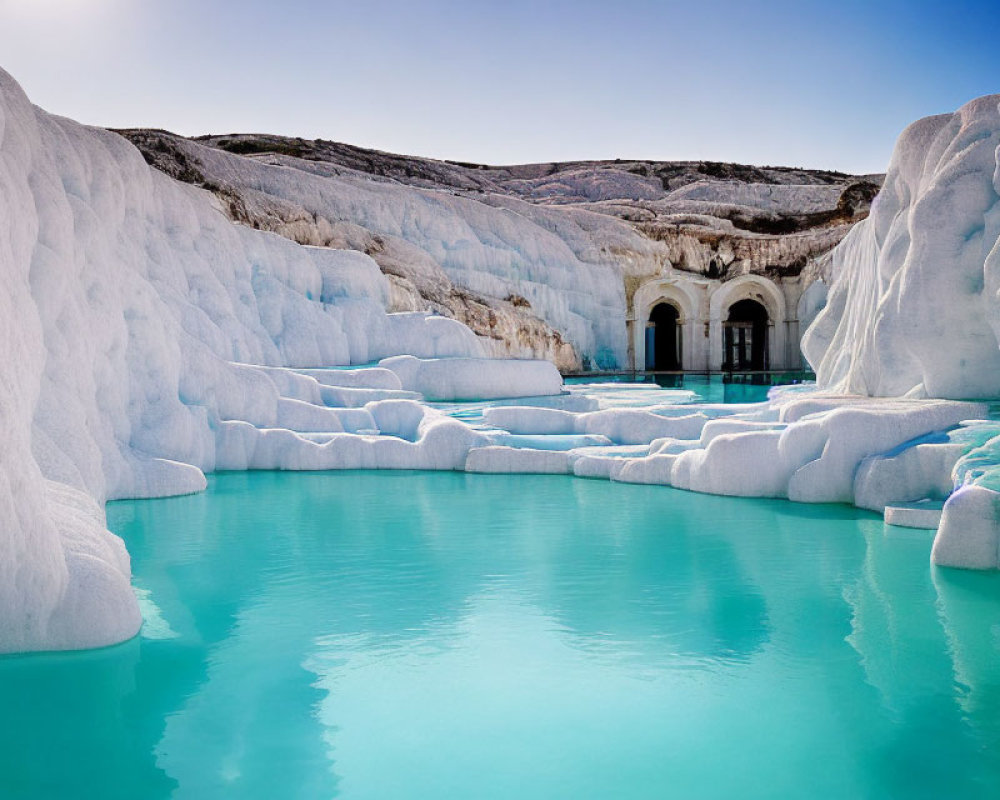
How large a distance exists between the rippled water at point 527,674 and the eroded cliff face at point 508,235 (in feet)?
43.7

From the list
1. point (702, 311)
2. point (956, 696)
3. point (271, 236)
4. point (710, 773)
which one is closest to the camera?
point (710, 773)

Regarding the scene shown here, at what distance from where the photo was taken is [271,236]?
17.2 metres

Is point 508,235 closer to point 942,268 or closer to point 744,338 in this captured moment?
point 744,338

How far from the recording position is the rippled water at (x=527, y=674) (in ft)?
11.2

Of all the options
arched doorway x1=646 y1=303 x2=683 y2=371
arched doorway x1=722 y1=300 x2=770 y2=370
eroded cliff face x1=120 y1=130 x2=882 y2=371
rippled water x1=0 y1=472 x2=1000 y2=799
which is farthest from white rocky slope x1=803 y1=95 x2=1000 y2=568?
arched doorway x1=646 y1=303 x2=683 y2=371

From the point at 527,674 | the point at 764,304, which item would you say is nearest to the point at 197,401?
the point at 527,674

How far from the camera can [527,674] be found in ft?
14.5

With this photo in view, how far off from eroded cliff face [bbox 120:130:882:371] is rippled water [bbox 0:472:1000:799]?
13308mm

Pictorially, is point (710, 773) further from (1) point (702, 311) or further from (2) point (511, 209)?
(1) point (702, 311)

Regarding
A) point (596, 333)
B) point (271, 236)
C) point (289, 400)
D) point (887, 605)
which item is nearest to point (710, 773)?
point (887, 605)

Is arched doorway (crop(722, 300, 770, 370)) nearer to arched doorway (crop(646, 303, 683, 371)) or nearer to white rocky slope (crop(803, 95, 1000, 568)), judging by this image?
arched doorway (crop(646, 303, 683, 371))

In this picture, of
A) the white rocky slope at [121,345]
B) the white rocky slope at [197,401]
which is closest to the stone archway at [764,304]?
the white rocky slope at [197,401]

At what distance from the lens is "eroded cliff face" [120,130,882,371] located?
70.2 ft

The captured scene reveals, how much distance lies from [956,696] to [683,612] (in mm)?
1669
